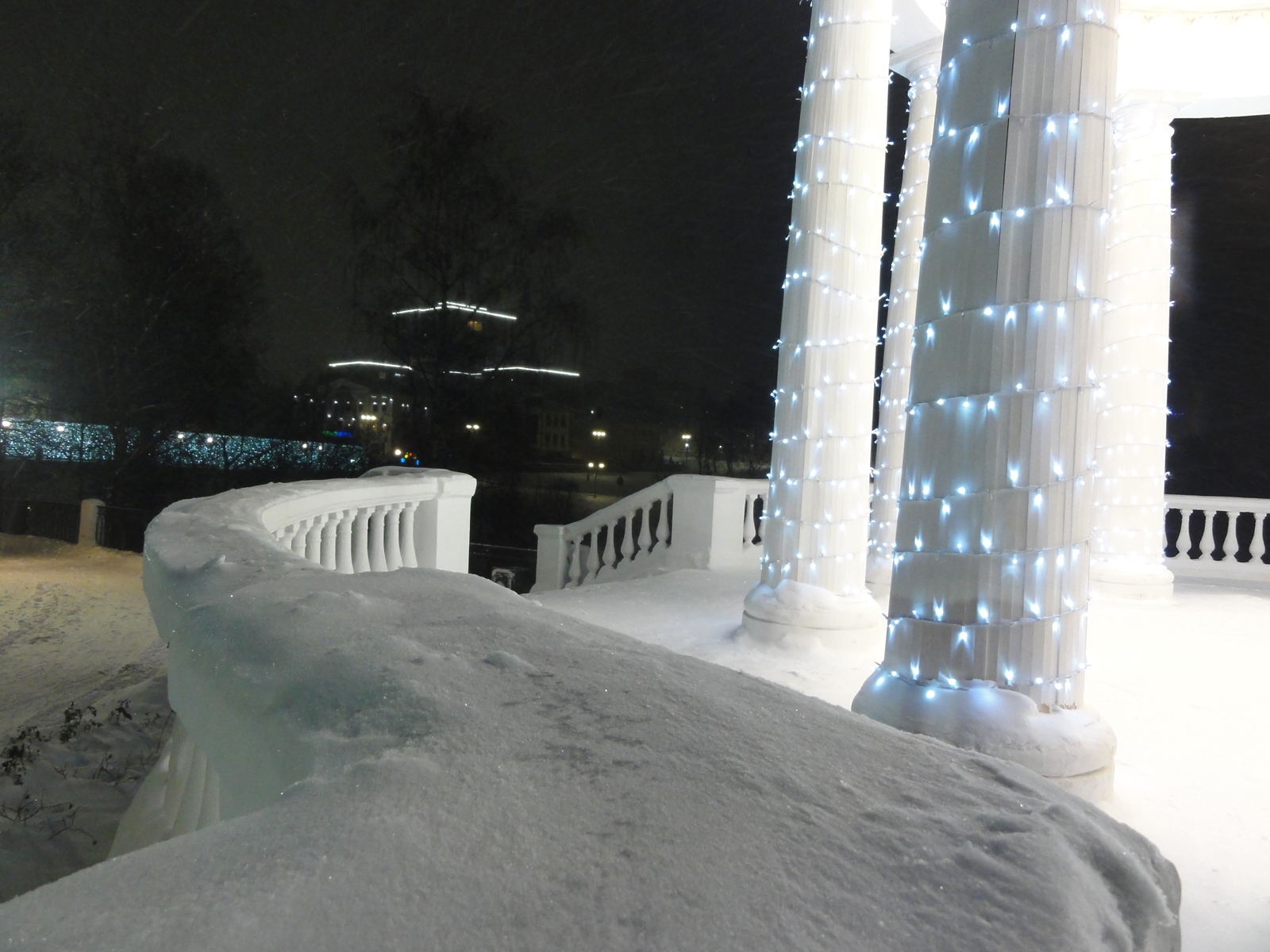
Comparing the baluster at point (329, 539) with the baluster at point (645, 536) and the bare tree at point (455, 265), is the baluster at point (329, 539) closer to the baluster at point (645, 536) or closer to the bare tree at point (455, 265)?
the baluster at point (645, 536)

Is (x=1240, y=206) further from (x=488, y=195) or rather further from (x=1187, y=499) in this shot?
(x=488, y=195)

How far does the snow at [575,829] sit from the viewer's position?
35.7 inches

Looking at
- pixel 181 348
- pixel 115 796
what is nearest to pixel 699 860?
pixel 115 796

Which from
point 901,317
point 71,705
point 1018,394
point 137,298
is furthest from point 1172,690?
point 137,298

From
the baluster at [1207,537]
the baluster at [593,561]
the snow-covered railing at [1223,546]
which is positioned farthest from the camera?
the baluster at [1207,537]

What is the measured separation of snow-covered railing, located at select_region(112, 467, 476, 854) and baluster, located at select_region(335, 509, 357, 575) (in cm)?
92

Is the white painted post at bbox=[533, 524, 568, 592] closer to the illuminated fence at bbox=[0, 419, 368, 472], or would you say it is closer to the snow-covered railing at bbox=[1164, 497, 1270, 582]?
the snow-covered railing at bbox=[1164, 497, 1270, 582]

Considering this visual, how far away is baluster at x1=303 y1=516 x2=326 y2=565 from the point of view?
17.6 ft

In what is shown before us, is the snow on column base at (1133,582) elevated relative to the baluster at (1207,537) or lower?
lower

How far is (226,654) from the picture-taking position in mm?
1775

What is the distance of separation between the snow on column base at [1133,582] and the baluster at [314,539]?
7748 mm

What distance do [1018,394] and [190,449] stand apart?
24.3 meters

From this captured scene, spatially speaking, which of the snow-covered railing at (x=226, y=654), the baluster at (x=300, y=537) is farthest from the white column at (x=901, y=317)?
the snow-covered railing at (x=226, y=654)

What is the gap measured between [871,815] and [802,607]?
15.4 feet
